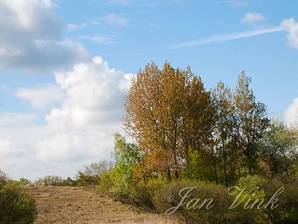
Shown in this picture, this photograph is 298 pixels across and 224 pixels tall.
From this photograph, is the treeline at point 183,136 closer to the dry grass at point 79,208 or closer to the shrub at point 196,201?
the dry grass at point 79,208

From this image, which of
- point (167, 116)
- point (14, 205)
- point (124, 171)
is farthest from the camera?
point (124, 171)

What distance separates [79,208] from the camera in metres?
50.4

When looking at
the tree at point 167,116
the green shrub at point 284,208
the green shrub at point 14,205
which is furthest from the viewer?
the tree at point 167,116

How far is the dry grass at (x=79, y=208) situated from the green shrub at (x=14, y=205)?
32.9ft

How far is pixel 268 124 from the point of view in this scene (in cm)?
5434

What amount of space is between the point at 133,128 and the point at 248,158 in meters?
11.5

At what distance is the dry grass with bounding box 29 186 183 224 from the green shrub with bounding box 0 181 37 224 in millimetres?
10038

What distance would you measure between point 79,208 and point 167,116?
451 inches

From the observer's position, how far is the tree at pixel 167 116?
4906 centimetres

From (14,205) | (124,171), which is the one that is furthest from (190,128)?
(14,205)

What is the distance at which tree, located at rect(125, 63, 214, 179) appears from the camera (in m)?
49.1

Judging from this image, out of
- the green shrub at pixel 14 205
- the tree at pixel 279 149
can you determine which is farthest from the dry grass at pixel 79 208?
the tree at pixel 279 149

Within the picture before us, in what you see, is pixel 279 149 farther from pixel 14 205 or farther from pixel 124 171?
pixel 14 205

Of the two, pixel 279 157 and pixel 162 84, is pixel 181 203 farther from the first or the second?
pixel 279 157
